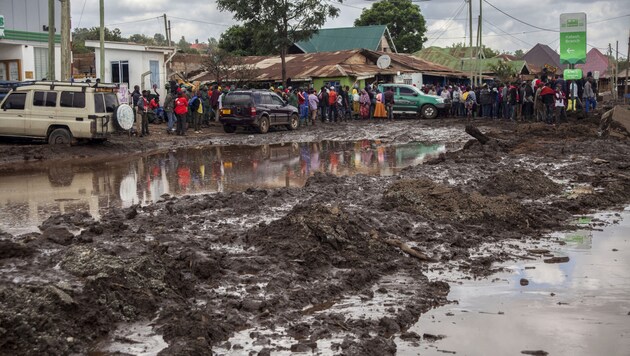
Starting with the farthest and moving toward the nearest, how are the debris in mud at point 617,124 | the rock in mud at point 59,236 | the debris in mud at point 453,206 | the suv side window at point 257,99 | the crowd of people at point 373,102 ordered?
the suv side window at point 257,99, the crowd of people at point 373,102, the debris in mud at point 617,124, the debris in mud at point 453,206, the rock in mud at point 59,236

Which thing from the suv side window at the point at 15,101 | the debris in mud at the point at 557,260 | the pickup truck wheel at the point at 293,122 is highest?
the suv side window at the point at 15,101

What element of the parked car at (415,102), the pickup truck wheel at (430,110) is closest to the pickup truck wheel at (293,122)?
the parked car at (415,102)

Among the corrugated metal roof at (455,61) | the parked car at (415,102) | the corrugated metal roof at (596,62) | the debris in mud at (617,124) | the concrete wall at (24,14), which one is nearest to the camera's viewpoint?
the debris in mud at (617,124)

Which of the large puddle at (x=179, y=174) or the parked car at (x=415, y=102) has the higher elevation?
the parked car at (x=415, y=102)

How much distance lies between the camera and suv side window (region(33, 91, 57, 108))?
21141 mm

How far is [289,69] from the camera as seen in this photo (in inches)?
1727

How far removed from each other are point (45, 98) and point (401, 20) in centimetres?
5271

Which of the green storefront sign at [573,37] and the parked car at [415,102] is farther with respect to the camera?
the parked car at [415,102]

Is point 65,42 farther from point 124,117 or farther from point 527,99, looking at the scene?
point 527,99

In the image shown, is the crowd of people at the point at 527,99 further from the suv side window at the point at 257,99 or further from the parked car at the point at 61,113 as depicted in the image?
the parked car at the point at 61,113

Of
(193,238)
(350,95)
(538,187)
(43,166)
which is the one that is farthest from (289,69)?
(193,238)

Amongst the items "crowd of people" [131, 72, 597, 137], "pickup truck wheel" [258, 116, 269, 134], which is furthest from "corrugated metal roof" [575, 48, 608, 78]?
"pickup truck wheel" [258, 116, 269, 134]

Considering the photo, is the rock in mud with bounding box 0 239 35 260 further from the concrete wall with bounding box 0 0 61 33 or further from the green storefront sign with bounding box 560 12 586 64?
the green storefront sign with bounding box 560 12 586 64

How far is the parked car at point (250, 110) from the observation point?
91.9ft
